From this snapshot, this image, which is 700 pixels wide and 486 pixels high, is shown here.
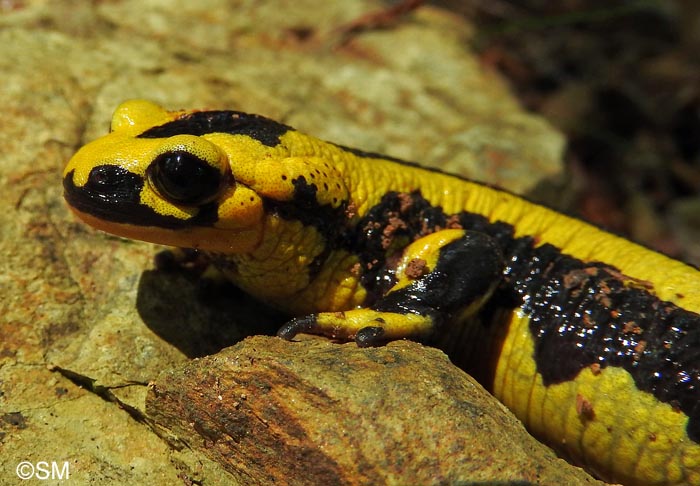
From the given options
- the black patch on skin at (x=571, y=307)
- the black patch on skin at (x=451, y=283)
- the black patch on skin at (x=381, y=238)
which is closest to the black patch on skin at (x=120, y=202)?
the black patch on skin at (x=381, y=238)

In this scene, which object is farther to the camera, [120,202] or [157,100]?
[157,100]

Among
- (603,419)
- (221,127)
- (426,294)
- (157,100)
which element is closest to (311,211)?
(221,127)

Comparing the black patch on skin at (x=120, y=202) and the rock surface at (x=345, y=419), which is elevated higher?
the black patch on skin at (x=120, y=202)

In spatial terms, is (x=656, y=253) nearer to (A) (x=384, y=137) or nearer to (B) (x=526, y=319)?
(B) (x=526, y=319)

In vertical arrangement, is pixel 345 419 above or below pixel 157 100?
below

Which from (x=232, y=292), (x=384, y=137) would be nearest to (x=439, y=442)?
(x=232, y=292)

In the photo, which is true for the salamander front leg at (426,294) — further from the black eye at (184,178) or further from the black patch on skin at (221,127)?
the black patch on skin at (221,127)

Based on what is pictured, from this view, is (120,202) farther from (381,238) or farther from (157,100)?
(157,100)
